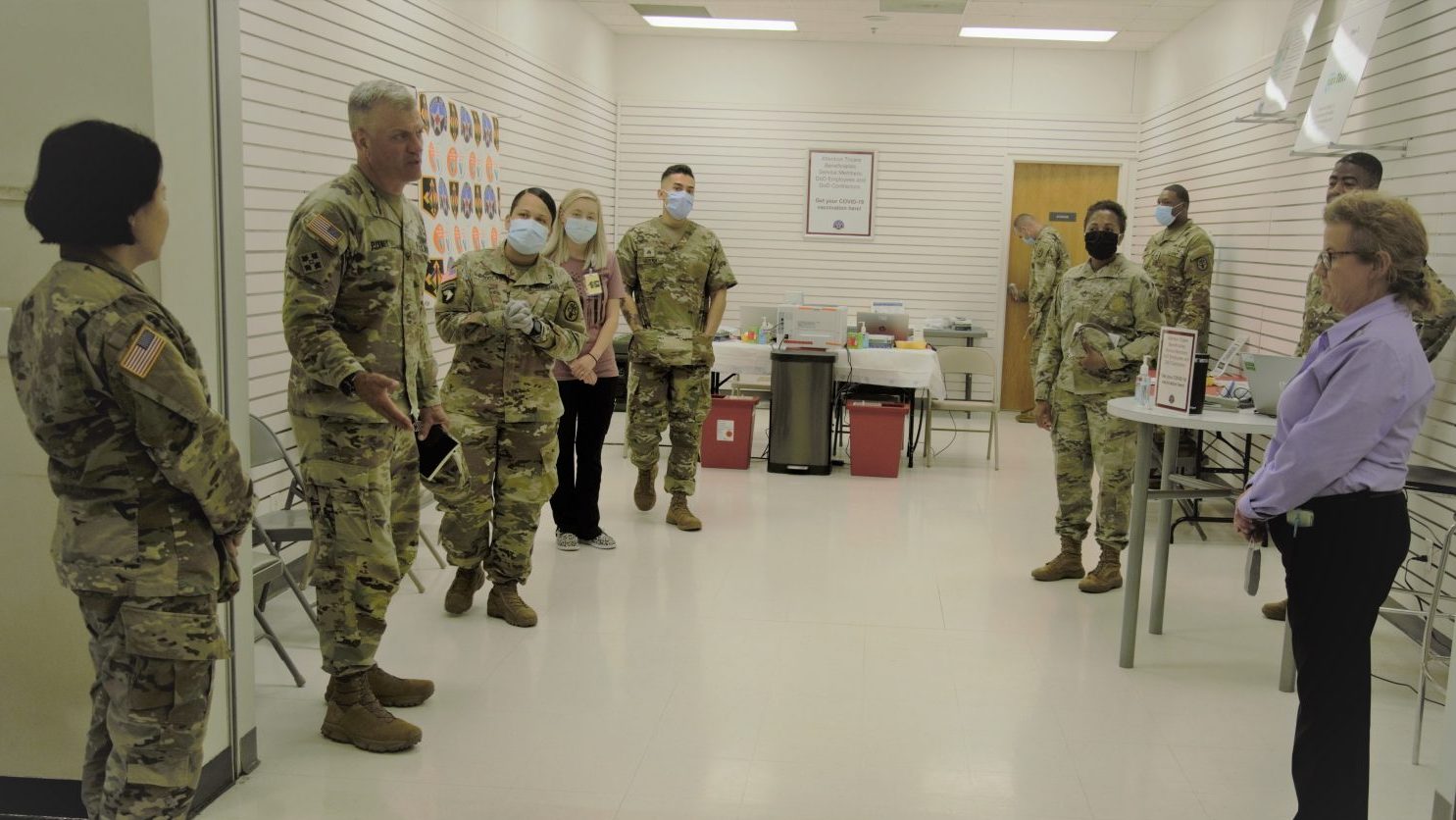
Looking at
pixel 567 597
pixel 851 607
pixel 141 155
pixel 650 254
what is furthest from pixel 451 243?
pixel 141 155

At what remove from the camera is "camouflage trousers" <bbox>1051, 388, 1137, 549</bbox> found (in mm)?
5121

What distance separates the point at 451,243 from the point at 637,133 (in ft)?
16.9

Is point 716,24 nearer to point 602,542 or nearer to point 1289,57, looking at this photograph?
point 1289,57

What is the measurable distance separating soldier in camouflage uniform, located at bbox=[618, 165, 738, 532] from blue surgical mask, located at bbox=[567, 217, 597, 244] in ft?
2.96

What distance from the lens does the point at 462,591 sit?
15.5 ft

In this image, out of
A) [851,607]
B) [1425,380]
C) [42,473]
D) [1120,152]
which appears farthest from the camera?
[1120,152]

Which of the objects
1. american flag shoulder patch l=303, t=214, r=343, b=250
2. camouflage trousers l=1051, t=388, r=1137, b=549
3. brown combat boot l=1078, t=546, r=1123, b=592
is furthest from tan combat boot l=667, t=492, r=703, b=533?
american flag shoulder patch l=303, t=214, r=343, b=250

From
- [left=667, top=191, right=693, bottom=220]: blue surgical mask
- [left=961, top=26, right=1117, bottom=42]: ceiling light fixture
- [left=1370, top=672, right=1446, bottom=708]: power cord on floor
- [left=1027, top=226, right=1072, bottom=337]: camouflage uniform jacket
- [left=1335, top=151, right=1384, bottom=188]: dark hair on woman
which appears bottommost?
[left=1370, top=672, right=1446, bottom=708]: power cord on floor

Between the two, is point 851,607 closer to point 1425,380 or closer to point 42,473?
point 1425,380

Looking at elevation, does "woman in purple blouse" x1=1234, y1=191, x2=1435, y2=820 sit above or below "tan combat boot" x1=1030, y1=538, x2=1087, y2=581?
above

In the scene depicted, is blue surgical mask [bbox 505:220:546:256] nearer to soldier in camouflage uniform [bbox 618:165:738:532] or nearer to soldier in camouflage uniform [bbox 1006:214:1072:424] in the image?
soldier in camouflage uniform [bbox 618:165:738:532]

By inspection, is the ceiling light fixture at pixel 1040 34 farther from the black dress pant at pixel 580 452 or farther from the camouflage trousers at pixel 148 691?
the camouflage trousers at pixel 148 691

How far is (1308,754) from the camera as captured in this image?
2717 millimetres

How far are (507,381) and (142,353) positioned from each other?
2318 mm
